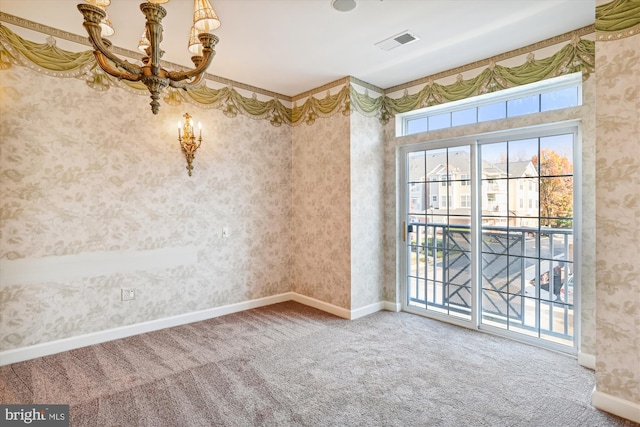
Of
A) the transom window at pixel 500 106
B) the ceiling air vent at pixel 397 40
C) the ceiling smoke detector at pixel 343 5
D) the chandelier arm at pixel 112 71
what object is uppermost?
the ceiling smoke detector at pixel 343 5

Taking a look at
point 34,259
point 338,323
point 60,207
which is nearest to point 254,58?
point 60,207

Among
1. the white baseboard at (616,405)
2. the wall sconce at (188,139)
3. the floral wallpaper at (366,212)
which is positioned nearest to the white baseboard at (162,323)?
the floral wallpaper at (366,212)

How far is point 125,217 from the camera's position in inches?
138

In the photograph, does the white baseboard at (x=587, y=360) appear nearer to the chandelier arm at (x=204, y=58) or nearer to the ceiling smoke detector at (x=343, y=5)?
the ceiling smoke detector at (x=343, y=5)

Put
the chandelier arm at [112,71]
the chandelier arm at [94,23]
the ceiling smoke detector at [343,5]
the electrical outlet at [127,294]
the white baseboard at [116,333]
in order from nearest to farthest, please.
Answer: the chandelier arm at [94,23]
the chandelier arm at [112,71]
the ceiling smoke detector at [343,5]
the white baseboard at [116,333]
the electrical outlet at [127,294]

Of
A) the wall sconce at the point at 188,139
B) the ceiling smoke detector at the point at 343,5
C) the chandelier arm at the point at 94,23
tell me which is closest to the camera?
the chandelier arm at the point at 94,23

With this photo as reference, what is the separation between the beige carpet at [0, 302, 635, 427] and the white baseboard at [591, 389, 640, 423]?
0.20 ft

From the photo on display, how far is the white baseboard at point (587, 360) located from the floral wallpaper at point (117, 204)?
3.49 metres

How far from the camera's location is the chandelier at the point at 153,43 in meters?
1.68

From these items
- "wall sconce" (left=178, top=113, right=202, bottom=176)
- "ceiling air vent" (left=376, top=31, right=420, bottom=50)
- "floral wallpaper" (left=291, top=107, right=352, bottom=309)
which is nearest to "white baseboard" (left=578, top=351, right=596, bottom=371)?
"floral wallpaper" (left=291, top=107, right=352, bottom=309)

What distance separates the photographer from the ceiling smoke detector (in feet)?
8.63

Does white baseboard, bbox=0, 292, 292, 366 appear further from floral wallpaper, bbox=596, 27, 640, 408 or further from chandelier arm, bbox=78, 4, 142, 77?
floral wallpaper, bbox=596, 27, 640, 408

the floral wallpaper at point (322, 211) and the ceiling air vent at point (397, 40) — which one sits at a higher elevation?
the ceiling air vent at point (397, 40)

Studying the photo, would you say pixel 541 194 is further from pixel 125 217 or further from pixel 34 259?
pixel 34 259
